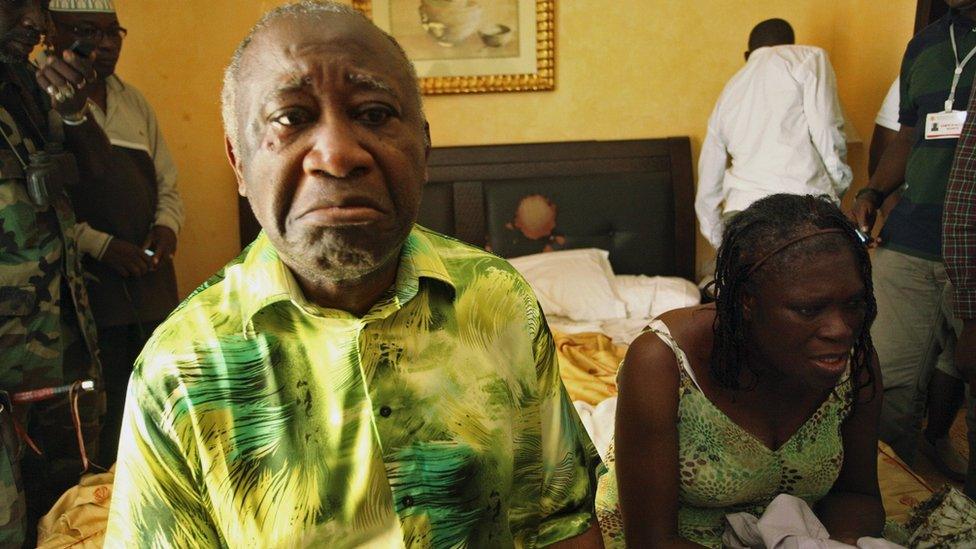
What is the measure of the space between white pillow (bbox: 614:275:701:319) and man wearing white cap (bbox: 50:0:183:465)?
1.80 m

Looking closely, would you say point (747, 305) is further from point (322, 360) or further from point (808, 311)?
point (322, 360)

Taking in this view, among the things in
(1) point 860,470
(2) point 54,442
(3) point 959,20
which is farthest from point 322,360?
(3) point 959,20

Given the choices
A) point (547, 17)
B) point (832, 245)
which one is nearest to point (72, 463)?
point (832, 245)

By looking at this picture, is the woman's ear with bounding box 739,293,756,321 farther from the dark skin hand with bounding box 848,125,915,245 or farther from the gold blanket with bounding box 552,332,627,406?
the dark skin hand with bounding box 848,125,915,245

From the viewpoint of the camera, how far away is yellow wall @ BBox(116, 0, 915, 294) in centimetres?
304

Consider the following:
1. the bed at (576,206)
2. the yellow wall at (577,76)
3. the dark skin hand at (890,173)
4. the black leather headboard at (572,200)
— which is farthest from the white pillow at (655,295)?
the dark skin hand at (890,173)

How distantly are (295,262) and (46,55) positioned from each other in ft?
5.13

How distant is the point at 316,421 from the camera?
0.82 metres

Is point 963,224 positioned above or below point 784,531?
above

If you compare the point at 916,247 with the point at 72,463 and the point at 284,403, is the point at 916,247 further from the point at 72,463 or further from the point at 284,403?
the point at 72,463

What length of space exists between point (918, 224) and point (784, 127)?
0.67 m

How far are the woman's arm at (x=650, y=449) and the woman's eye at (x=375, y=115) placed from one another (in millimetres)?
685

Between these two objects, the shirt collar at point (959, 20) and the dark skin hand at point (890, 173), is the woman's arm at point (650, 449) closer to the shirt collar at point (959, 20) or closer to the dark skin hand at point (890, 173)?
the dark skin hand at point (890, 173)

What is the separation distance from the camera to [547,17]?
3135 mm
